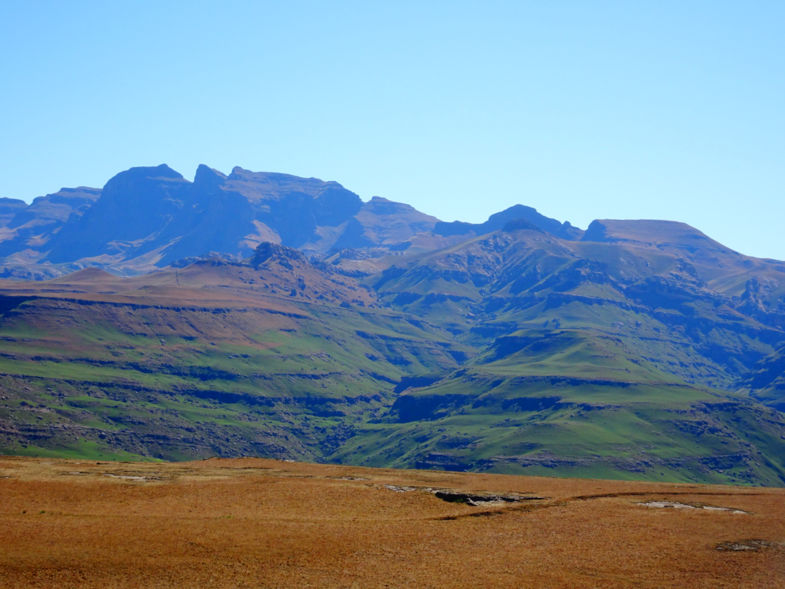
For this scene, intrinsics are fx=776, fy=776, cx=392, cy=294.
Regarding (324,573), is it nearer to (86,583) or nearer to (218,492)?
(86,583)

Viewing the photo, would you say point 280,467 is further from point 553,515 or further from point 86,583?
point 86,583

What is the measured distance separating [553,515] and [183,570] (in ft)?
117

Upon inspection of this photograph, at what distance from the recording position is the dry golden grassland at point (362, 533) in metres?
57.3

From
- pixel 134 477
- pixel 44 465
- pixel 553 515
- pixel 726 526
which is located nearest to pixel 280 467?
pixel 134 477

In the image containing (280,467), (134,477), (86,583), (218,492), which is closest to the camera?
(86,583)

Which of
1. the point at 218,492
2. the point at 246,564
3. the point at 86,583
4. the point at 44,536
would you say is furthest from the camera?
the point at 218,492

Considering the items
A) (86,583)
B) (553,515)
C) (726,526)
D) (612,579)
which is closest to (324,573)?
(86,583)

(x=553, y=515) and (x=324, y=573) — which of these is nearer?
(x=324, y=573)

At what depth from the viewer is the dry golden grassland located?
57344 mm

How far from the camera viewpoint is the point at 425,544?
6544 centimetres

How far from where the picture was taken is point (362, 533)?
67.7 meters

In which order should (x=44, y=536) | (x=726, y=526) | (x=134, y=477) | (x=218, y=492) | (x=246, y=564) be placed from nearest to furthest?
(x=246, y=564)
(x=44, y=536)
(x=726, y=526)
(x=218, y=492)
(x=134, y=477)

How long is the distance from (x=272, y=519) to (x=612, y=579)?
3054 centimetres

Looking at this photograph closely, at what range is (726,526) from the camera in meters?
70.9
